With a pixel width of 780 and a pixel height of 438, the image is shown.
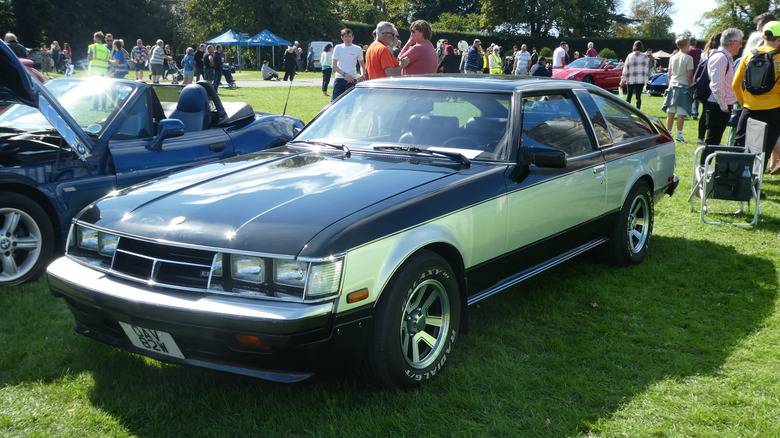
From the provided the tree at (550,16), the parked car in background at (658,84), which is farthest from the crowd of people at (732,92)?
the tree at (550,16)

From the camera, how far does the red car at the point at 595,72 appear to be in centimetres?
2669

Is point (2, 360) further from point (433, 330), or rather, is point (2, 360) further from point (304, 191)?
point (433, 330)

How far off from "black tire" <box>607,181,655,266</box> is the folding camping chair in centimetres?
158

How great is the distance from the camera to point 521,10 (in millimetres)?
61344

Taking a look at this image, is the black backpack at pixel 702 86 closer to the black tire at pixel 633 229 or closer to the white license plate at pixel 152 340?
the black tire at pixel 633 229

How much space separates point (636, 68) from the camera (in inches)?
629

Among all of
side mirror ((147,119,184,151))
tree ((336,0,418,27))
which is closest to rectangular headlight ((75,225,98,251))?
side mirror ((147,119,184,151))

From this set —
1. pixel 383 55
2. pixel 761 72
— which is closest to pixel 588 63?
pixel 383 55

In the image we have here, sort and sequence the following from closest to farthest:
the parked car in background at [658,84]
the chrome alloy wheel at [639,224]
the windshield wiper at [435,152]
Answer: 1. the windshield wiper at [435,152]
2. the chrome alloy wheel at [639,224]
3. the parked car in background at [658,84]

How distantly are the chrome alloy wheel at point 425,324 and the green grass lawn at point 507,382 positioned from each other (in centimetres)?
16

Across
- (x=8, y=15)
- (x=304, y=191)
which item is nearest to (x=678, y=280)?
(x=304, y=191)

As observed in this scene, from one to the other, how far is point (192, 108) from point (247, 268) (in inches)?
146

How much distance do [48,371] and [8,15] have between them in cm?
5731

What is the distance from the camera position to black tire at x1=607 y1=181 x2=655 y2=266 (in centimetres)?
536
